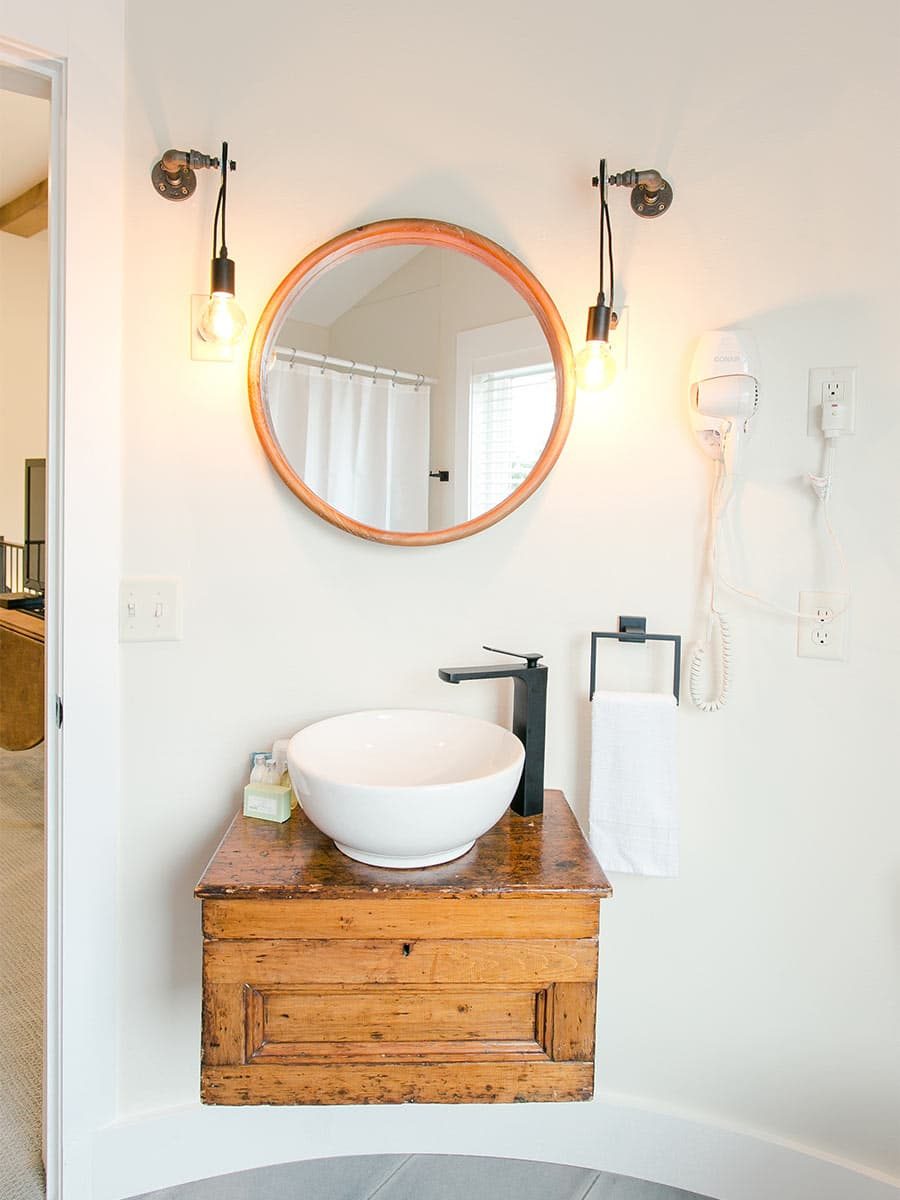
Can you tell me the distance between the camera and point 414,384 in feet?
5.10

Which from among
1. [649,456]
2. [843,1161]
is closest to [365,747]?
[649,456]

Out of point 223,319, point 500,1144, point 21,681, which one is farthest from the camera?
point 21,681

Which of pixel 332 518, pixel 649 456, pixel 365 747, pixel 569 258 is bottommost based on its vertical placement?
pixel 365 747

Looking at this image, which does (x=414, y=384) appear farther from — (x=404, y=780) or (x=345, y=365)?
(x=404, y=780)

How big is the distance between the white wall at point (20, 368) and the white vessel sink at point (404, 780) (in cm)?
381

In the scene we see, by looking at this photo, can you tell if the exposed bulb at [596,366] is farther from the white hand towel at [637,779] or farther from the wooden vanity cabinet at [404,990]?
the wooden vanity cabinet at [404,990]

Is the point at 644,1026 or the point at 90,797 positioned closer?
the point at 90,797

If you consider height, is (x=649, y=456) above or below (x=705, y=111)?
below

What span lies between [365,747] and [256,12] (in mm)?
1373

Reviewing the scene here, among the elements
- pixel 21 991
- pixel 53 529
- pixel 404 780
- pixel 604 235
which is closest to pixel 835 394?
pixel 604 235

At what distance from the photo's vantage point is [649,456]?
1.54m

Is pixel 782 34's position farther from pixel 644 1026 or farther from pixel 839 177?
pixel 644 1026

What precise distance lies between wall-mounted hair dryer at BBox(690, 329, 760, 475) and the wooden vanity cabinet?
32.2 inches

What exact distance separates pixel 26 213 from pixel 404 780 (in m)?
4.15
